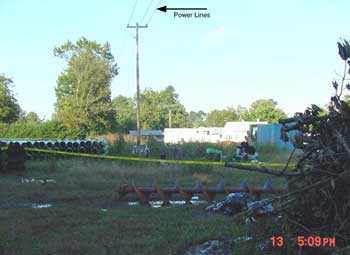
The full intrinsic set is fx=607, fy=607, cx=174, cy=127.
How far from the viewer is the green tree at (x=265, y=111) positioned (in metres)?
106

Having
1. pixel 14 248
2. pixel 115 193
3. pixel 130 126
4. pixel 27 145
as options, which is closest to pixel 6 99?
pixel 130 126

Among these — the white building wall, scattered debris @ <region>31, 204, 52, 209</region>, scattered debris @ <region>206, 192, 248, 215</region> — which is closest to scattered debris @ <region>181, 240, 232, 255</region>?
scattered debris @ <region>206, 192, 248, 215</region>

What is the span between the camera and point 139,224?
31.1ft

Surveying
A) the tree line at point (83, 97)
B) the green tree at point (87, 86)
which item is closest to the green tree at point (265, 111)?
the tree line at point (83, 97)

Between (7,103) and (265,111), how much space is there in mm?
48163

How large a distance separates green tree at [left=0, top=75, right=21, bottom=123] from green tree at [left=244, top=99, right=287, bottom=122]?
43.0 m

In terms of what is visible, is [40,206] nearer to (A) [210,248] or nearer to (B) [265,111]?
(A) [210,248]

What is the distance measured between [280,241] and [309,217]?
0.37m

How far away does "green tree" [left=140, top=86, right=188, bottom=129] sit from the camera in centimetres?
12369

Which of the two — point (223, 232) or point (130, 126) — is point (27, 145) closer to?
point (223, 232)

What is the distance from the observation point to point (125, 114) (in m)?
136
